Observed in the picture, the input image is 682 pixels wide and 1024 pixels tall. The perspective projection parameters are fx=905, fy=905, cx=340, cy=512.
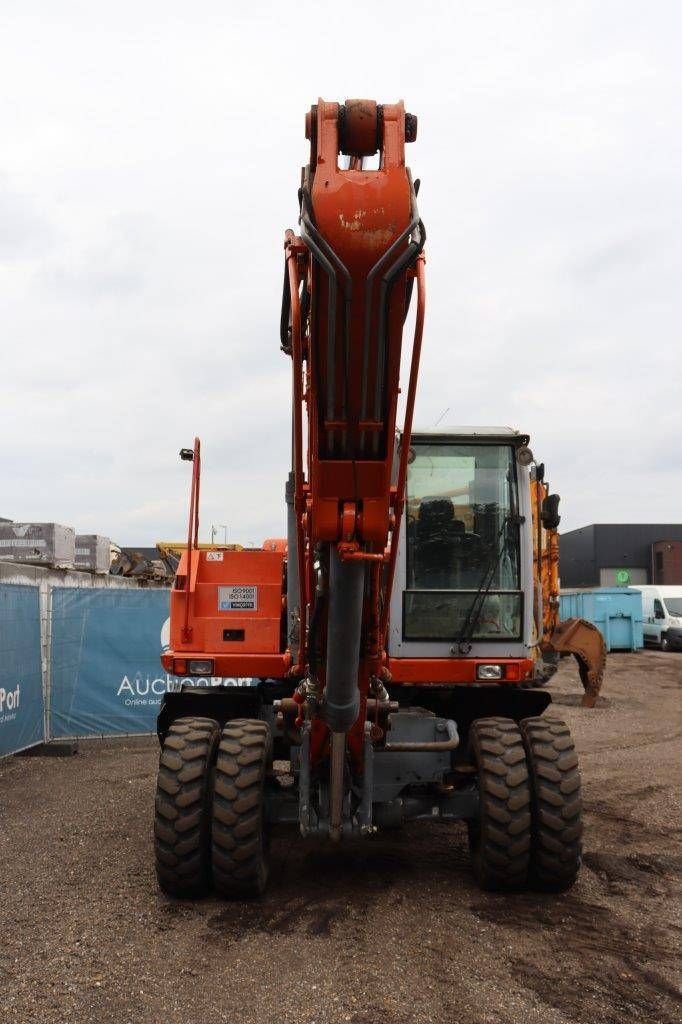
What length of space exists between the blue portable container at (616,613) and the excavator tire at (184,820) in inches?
911

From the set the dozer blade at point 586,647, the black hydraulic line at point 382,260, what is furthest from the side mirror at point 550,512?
the dozer blade at point 586,647

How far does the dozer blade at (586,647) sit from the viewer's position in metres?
13.3

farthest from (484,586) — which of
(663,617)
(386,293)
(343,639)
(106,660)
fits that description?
(663,617)

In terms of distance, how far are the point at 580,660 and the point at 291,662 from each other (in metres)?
8.97

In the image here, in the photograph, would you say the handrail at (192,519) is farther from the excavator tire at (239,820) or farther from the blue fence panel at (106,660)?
the blue fence panel at (106,660)

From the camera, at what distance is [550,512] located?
6449 mm

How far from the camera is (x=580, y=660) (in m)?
13.5

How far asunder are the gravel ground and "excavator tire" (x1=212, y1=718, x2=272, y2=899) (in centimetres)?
17

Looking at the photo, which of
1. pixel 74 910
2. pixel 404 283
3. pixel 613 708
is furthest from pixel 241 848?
pixel 613 708

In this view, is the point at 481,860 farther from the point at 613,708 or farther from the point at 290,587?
the point at 613,708

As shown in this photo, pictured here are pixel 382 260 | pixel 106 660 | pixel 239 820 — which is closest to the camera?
pixel 382 260

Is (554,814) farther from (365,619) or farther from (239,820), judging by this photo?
(239,820)

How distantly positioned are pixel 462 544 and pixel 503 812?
5.80 feet

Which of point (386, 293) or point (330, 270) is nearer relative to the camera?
point (330, 270)
